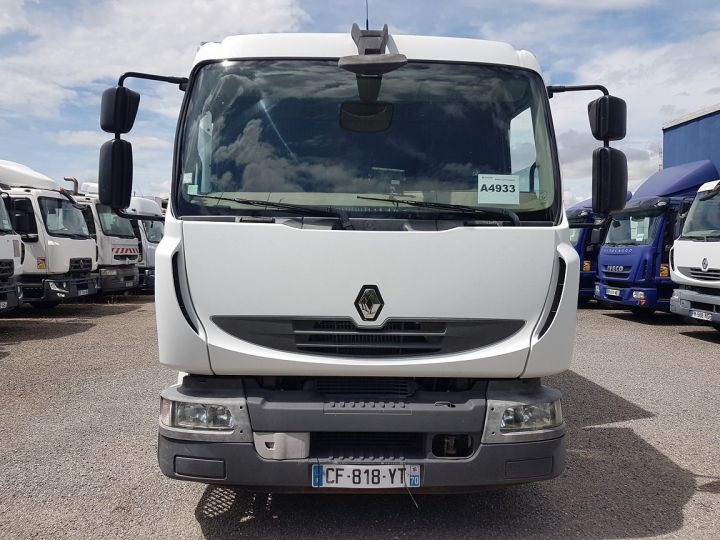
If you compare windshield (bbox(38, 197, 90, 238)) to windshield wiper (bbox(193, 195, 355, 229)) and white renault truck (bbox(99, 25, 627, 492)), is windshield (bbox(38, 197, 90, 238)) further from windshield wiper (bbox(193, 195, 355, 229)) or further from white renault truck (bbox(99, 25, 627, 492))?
windshield wiper (bbox(193, 195, 355, 229))

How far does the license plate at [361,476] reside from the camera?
3.21 m

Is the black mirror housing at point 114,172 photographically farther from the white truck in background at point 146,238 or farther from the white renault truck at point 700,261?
the white truck in background at point 146,238

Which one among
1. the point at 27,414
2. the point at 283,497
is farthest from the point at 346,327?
the point at 27,414

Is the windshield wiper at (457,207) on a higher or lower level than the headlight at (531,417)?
higher

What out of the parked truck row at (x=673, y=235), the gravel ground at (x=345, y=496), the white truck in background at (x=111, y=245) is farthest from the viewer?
the white truck in background at (x=111, y=245)

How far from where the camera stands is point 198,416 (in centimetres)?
332

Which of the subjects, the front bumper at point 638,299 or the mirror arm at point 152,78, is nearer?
the mirror arm at point 152,78

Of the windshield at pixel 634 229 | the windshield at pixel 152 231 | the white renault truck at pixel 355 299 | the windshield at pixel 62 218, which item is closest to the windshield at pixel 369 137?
the white renault truck at pixel 355 299

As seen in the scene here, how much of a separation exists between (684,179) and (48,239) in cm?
1152

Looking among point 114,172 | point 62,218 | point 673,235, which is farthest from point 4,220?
point 673,235

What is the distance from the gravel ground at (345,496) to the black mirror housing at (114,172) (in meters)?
1.67

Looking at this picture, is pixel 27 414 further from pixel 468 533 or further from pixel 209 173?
pixel 468 533

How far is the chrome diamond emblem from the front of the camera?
3.29 metres

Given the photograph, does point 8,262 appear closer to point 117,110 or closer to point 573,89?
point 117,110
